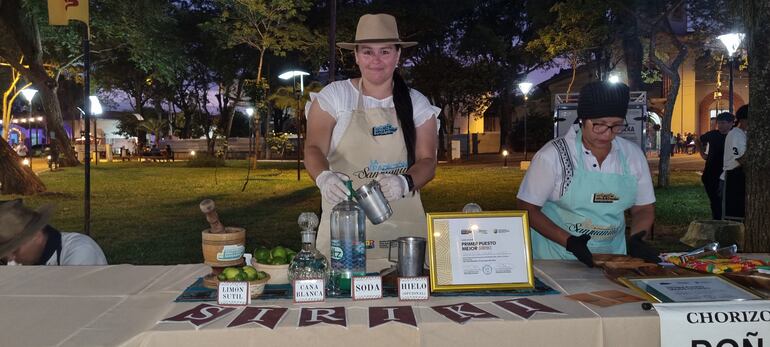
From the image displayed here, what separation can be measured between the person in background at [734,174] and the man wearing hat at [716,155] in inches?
24.4

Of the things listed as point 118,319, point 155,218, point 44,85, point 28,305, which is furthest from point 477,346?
point 44,85

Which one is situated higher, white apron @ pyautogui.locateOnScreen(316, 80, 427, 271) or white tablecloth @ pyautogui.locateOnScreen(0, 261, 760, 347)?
white apron @ pyautogui.locateOnScreen(316, 80, 427, 271)

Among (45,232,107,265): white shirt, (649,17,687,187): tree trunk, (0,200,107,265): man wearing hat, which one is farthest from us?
(649,17,687,187): tree trunk

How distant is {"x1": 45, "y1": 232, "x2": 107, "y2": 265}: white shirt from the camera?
3.21 meters

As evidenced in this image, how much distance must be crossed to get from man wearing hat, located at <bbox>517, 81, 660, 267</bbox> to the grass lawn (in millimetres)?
5594

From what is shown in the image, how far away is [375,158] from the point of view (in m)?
3.07

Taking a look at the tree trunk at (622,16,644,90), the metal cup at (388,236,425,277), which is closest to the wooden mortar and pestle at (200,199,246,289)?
the metal cup at (388,236,425,277)

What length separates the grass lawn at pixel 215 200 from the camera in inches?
349

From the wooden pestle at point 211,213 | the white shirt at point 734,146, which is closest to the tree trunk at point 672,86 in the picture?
the white shirt at point 734,146

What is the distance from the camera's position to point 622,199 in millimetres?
3059

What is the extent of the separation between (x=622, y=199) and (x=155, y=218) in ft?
32.7

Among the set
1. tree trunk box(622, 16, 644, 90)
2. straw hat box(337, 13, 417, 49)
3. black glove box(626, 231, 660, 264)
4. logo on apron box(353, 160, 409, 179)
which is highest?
tree trunk box(622, 16, 644, 90)

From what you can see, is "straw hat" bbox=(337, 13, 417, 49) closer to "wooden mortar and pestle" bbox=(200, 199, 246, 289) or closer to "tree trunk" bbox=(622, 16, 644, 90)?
"wooden mortar and pestle" bbox=(200, 199, 246, 289)

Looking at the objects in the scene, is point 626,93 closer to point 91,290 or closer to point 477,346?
point 477,346
